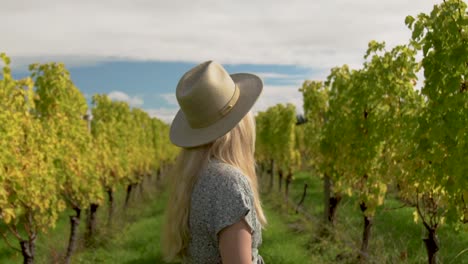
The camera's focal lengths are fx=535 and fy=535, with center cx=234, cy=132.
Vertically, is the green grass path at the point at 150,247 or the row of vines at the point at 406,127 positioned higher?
the row of vines at the point at 406,127

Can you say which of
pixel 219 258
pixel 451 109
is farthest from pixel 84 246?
pixel 219 258

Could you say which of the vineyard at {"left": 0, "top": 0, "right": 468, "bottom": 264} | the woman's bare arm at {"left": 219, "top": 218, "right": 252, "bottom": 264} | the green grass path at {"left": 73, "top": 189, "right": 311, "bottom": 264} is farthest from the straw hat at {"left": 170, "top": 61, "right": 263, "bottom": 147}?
the green grass path at {"left": 73, "top": 189, "right": 311, "bottom": 264}

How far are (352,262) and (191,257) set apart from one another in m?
7.20

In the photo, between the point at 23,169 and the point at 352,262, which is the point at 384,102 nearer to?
the point at 352,262

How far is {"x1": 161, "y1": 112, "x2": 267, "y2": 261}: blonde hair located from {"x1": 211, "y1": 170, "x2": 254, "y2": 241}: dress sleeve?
86 millimetres

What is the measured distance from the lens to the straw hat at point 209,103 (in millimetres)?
2539

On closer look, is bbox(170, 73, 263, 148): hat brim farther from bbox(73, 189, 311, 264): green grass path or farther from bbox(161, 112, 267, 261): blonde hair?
bbox(73, 189, 311, 264): green grass path

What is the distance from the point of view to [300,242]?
1111 centimetres

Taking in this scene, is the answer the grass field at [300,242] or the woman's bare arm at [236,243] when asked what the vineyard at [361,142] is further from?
the woman's bare arm at [236,243]

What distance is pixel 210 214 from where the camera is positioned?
2.39m

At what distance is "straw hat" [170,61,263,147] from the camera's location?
254 centimetres

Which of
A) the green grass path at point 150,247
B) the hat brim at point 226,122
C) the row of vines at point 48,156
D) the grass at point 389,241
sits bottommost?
the green grass path at point 150,247

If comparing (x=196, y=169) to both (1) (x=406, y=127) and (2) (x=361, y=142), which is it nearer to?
(1) (x=406, y=127)

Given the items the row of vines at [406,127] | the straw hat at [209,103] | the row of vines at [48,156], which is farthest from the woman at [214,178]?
the row of vines at [48,156]
